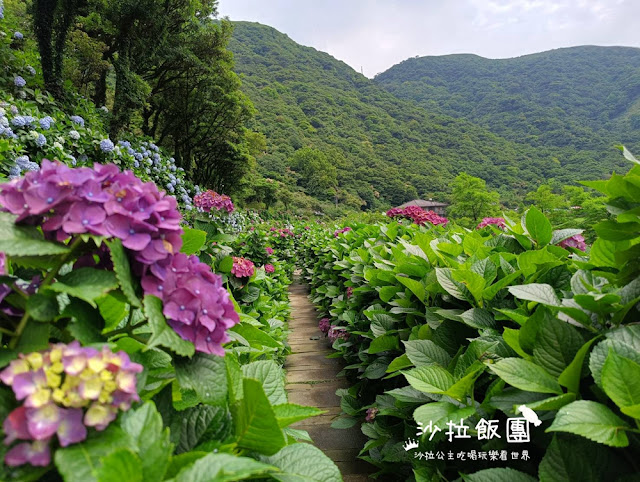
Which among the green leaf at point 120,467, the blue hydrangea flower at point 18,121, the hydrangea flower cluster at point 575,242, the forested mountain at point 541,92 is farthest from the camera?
the forested mountain at point 541,92

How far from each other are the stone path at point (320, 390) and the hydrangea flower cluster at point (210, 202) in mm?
1650

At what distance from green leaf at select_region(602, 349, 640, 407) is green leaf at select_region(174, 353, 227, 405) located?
0.70m

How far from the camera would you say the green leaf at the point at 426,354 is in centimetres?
135

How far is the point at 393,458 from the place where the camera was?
65.8 inches

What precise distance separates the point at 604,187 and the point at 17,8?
16.7 metres

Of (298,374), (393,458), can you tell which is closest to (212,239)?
(393,458)

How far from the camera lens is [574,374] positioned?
0.85 meters

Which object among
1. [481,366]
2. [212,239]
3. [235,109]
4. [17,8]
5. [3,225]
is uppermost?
[17,8]

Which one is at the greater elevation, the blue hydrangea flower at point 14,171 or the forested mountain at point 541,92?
the forested mountain at point 541,92

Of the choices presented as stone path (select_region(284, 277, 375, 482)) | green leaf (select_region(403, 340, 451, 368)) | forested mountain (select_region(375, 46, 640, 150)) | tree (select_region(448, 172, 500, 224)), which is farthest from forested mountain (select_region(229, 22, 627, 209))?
green leaf (select_region(403, 340, 451, 368))

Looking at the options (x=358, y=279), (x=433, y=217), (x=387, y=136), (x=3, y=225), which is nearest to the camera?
(x=3, y=225)

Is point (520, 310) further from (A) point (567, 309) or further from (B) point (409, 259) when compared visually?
(B) point (409, 259)

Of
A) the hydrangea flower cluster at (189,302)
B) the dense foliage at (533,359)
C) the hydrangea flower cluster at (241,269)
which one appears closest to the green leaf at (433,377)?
the dense foliage at (533,359)

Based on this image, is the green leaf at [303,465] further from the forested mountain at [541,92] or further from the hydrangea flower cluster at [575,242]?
the forested mountain at [541,92]
